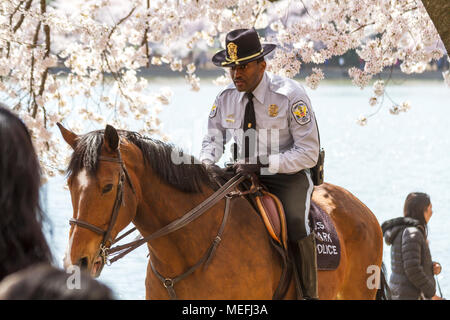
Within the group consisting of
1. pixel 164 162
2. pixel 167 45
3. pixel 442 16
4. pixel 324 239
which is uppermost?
pixel 167 45

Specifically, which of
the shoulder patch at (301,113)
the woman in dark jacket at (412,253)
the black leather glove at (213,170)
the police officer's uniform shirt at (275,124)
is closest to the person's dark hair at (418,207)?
the woman in dark jacket at (412,253)

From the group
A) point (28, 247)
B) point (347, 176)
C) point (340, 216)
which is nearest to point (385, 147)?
point (347, 176)

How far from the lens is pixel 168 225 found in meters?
4.12

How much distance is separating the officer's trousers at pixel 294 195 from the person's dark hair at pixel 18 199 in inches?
112

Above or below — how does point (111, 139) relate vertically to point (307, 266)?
above

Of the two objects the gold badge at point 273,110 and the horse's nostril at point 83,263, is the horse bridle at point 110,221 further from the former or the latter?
the gold badge at point 273,110

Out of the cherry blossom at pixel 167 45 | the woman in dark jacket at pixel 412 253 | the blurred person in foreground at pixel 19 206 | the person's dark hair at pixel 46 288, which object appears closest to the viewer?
the person's dark hair at pixel 46 288

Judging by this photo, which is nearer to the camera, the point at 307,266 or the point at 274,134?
the point at 307,266

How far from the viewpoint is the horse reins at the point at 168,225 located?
12.5ft

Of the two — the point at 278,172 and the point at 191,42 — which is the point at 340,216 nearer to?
the point at 278,172

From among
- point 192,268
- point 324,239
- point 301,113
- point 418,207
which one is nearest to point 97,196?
point 192,268

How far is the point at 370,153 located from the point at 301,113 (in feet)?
92.2

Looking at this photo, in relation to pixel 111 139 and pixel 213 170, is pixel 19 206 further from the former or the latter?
pixel 213 170

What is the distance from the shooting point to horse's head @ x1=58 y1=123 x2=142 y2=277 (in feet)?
12.2
